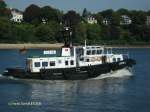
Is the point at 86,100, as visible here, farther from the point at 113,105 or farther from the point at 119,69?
the point at 119,69

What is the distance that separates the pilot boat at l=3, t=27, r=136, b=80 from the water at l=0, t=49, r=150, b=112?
0.80m

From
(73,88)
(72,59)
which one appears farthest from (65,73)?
(73,88)

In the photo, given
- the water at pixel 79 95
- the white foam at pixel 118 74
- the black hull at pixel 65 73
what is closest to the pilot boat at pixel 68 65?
the black hull at pixel 65 73

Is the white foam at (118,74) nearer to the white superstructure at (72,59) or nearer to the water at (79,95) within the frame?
the water at (79,95)

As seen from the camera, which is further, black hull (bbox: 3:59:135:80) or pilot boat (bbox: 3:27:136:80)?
pilot boat (bbox: 3:27:136:80)

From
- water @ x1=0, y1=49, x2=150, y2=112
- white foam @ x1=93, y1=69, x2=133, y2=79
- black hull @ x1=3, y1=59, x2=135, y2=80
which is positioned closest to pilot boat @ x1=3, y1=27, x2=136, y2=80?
black hull @ x1=3, y1=59, x2=135, y2=80

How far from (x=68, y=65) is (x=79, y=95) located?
34.3 ft

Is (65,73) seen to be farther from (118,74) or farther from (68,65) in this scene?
(118,74)

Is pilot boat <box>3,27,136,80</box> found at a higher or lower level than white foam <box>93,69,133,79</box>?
higher

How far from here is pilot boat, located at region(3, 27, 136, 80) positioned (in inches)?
2815

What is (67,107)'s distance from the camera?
Answer: 54969mm

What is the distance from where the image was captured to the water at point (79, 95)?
179 feet

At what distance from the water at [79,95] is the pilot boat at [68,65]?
31.4 inches

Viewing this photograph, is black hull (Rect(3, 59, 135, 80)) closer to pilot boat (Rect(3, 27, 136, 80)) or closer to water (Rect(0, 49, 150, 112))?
pilot boat (Rect(3, 27, 136, 80))
